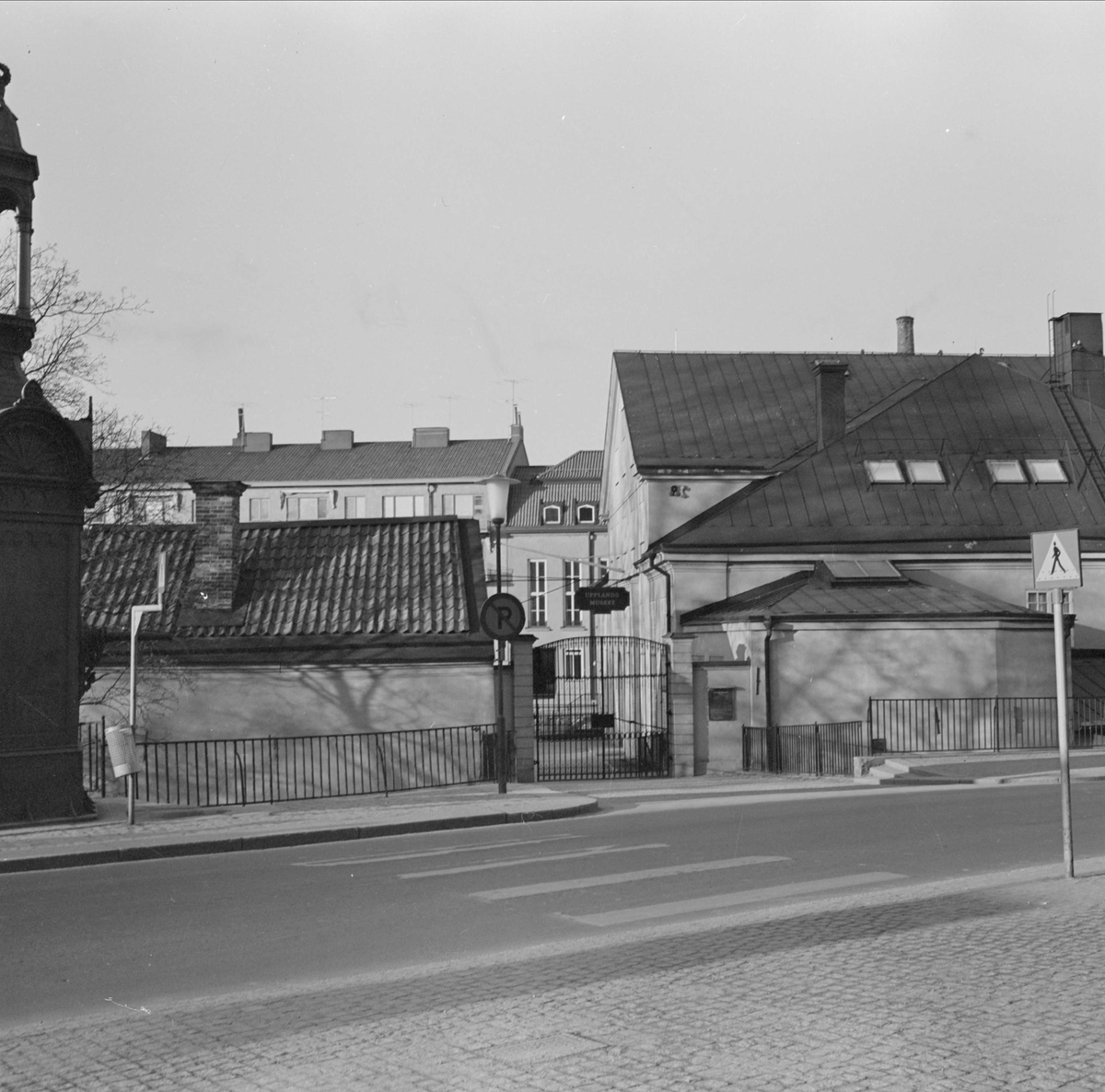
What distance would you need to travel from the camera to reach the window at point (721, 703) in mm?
26609

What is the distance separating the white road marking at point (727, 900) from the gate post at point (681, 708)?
14967 mm

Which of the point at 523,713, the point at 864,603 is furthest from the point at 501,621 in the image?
the point at 864,603

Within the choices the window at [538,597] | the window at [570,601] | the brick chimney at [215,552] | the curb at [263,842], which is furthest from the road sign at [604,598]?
the window at [570,601]

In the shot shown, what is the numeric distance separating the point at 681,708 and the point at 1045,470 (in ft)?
58.2

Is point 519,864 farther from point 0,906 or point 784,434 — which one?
point 784,434

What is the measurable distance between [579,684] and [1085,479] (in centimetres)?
2615

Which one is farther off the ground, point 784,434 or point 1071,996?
point 784,434

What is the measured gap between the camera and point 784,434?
42969mm

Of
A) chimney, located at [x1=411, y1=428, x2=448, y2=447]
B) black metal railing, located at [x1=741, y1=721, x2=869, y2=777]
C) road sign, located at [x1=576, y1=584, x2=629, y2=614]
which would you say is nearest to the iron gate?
road sign, located at [x1=576, y1=584, x2=629, y2=614]

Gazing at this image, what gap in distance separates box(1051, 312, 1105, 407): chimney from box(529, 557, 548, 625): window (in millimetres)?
37937

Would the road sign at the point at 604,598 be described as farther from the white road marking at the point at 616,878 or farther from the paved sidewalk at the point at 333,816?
the white road marking at the point at 616,878

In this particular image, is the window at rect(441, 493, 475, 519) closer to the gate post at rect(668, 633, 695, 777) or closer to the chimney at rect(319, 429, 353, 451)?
the chimney at rect(319, 429, 353, 451)

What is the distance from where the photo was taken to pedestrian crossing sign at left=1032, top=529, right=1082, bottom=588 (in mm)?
10500

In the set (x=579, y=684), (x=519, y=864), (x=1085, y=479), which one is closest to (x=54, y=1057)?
(x=519, y=864)
